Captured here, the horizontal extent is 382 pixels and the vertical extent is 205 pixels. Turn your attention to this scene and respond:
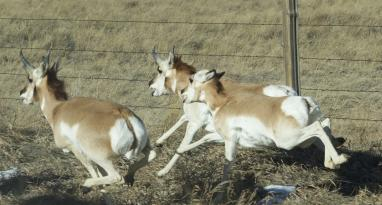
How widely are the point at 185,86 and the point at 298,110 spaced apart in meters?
2.23

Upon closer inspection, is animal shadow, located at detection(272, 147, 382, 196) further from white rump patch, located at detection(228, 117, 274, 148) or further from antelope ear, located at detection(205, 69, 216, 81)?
antelope ear, located at detection(205, 69, 216, 81)

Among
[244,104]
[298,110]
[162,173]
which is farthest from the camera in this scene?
[162,173]

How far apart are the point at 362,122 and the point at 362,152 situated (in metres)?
2.12

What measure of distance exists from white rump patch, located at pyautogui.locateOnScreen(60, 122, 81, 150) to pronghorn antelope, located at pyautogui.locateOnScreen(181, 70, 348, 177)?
146cm

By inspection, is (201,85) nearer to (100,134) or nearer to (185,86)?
(185,86)

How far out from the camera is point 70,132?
671 cm

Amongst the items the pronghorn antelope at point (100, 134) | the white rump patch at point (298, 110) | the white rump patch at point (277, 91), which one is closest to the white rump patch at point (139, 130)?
the pronghorn antelope at point (100, 134)

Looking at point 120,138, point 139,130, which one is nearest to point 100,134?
point 120,138

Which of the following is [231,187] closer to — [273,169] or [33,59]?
[273,169]

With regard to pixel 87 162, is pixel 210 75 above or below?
above

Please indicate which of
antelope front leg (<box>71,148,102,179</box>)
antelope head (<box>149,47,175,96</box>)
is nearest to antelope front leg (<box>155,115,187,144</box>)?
antelope head (<box>149,47,175,96</box>)

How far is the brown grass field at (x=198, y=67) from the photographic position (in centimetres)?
730

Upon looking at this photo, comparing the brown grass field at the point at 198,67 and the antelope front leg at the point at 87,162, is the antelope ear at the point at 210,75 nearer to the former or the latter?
→ the brown grass field at the point at 198,67

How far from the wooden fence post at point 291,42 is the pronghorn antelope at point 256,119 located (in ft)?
3.39
